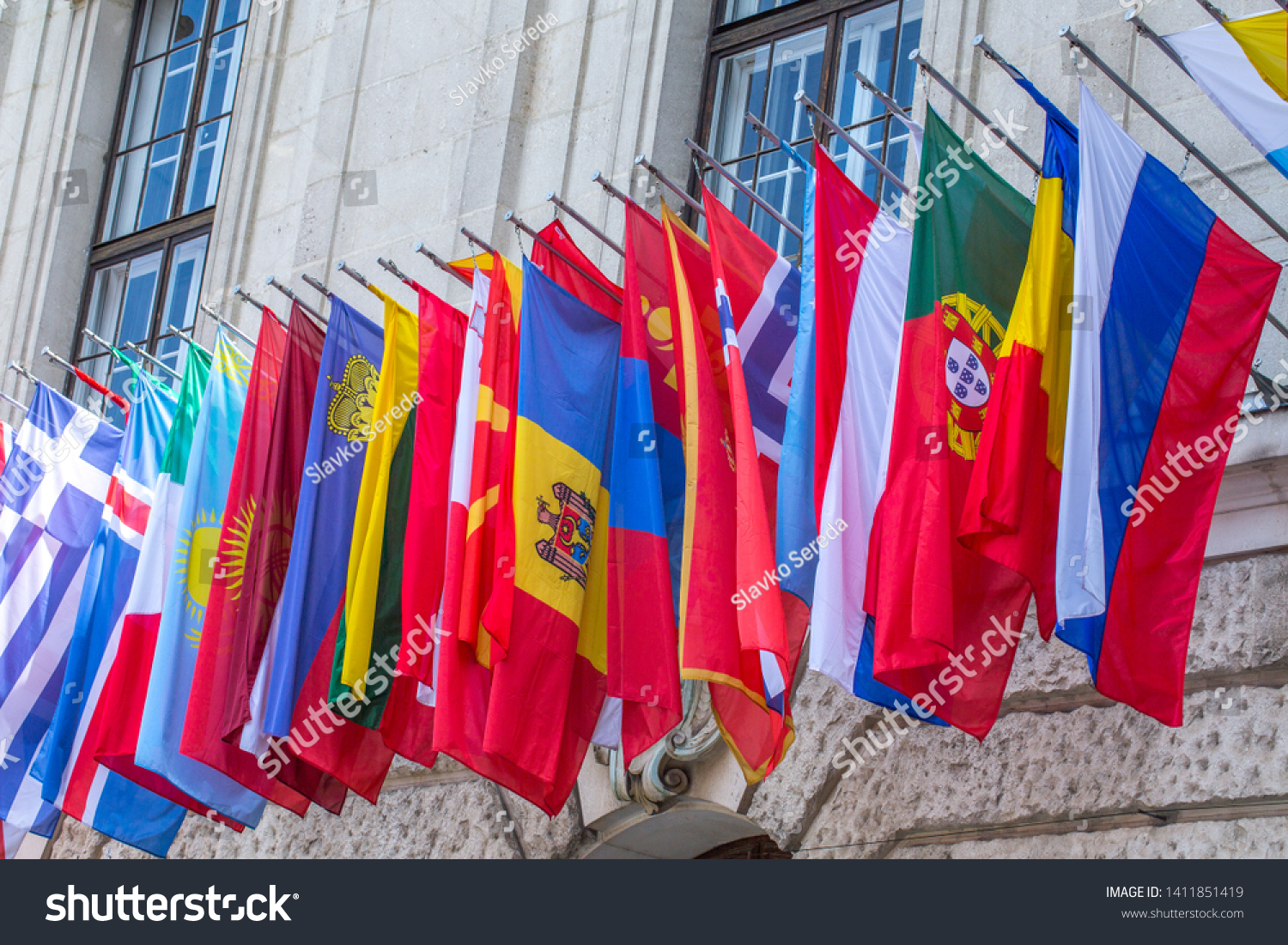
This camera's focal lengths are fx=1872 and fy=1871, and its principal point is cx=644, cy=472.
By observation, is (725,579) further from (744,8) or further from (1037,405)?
(744,8)

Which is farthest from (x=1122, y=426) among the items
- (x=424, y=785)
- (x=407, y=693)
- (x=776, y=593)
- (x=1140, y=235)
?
(x=424, y=785)

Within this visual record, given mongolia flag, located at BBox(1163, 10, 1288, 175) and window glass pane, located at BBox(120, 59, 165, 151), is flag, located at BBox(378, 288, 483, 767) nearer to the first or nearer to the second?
mongolia flag, located at BBox(1163, 10, 1288, 175)

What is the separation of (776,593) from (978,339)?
130 centimetres

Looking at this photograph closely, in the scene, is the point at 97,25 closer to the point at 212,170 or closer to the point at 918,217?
the point at 212,170

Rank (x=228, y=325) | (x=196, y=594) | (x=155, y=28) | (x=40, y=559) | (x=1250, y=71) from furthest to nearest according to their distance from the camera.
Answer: (x=155, y=28)
(x=40, y=559)
(x=228, y=325)
(x=196, y=594)
(x=1250, y=71)

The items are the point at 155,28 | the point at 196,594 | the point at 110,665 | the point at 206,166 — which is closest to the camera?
the point at 196,594

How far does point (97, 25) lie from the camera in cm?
1541

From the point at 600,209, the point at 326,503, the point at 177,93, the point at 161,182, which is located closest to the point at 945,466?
the point at 326,503

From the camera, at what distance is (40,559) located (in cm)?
1110

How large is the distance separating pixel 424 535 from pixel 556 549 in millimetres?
812

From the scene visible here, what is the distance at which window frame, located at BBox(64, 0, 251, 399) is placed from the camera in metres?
14.2

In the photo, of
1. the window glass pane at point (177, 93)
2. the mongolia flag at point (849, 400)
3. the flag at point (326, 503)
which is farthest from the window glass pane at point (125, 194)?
the mongolia flag at point (849, 400)

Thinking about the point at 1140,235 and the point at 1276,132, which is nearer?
the point at 1276,132

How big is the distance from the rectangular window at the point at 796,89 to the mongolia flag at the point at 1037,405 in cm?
302
